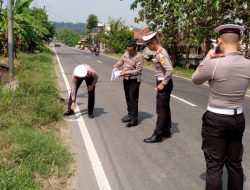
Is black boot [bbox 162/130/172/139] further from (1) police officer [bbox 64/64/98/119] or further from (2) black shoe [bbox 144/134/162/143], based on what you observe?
(1) police officer [bbox 64/64/98/119]

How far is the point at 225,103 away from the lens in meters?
4.18

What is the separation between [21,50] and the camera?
35.7 meters

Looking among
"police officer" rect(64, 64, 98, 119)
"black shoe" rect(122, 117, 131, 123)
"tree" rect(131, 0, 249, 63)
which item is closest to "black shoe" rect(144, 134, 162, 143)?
"black shoe" rect(122, 117, 131, 123)

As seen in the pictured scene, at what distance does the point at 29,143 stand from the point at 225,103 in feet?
10.8

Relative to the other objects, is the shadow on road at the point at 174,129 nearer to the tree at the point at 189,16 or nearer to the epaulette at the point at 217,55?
the epaulette at the point at 217,55

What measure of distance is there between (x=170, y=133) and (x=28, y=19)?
49.9 ft

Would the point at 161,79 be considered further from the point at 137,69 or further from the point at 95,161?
the point at 95,161

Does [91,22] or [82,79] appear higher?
[91,22]

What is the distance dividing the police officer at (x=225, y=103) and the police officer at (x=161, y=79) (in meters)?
2.56

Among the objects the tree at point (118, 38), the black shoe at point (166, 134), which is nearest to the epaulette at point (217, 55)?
the black shoe at point (166, 134)

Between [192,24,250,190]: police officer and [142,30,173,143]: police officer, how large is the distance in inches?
101

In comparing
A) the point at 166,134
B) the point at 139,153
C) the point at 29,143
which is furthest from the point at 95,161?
the point at 166,134

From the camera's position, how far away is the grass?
5160mm

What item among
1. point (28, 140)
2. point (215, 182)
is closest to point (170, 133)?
point (28, 140)
